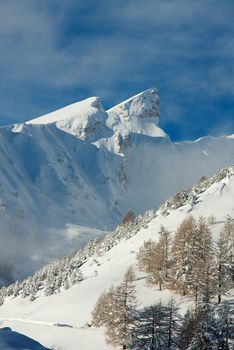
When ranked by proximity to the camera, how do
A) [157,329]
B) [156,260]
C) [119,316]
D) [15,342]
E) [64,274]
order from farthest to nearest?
1. [64,274]
2. [156,260]
3. [119,316]
4. [157,329]
5. [15,342]

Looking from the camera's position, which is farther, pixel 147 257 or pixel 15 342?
pixel 147 257

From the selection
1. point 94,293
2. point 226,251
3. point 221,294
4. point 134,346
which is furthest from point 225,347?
point 94,293

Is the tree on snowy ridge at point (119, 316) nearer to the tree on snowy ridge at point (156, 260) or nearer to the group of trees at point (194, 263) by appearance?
the group of trees at point (194, 263)

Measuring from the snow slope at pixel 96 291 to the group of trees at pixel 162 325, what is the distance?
3395 mm

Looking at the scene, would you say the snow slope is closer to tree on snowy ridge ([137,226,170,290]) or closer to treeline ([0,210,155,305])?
treeline ([0,210,155,305])

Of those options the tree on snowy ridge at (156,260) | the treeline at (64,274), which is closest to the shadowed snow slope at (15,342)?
the tree on snowy ridge at (156,260)

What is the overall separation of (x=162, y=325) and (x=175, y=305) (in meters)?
11.5

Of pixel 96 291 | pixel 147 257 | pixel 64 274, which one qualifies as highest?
pixel 64 274

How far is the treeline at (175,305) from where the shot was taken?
179ft

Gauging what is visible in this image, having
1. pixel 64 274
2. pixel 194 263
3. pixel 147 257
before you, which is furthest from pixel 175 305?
pixel 64 274

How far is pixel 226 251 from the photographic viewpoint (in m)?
76.5

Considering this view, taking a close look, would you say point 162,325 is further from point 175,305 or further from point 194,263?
point 194,263

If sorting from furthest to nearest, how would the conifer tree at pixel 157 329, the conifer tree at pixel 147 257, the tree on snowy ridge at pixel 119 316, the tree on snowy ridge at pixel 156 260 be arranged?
the conifer tree at pixel 147 257
the tree on snowy ridge at pixel 156 260
the tree on snowy ridge at pixel 119 316
the conifer tree at pixel 157 329

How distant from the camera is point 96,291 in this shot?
293ft
